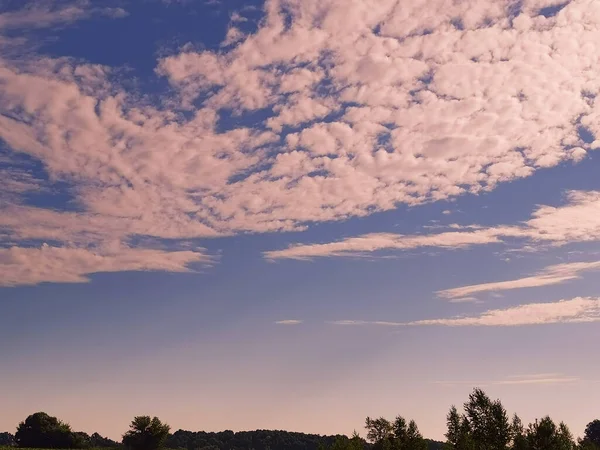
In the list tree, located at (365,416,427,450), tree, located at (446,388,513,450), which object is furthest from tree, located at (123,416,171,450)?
tree, located at (446,388,513,450)

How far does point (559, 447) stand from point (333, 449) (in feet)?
178

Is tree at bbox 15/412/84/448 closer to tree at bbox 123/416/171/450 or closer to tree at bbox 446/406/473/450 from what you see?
tree at bbox 123/416/171/450

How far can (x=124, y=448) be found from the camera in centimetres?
15862

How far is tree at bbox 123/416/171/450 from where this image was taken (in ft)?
512

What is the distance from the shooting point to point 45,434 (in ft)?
549

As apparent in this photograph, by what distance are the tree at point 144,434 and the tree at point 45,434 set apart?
20.8m

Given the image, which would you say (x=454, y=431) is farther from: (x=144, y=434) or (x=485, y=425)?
(x=144, y=434)

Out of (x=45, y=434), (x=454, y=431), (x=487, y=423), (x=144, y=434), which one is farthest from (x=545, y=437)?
(x=45, y=434)

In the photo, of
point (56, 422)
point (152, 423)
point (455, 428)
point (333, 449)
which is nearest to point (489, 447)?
point (455, 428)

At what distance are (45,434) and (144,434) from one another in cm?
3397

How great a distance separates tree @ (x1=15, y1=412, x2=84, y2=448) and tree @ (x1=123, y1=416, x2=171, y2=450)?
20.8m

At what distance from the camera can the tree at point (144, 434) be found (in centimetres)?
15600

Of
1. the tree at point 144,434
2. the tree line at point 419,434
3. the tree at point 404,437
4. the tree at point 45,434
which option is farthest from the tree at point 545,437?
the tree at point 45,434

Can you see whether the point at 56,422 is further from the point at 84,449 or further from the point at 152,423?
the point at 152,423
